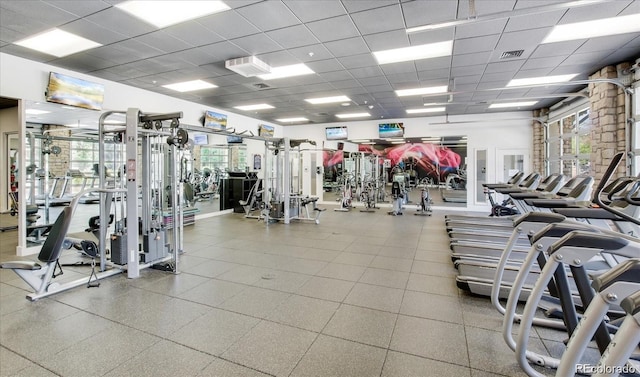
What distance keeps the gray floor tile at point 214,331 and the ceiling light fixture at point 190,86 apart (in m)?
5.13

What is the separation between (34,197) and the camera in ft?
18.8

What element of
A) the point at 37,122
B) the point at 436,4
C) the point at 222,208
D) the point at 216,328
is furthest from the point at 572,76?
the point at 37,122

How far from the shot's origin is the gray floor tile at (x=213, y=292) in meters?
3.19

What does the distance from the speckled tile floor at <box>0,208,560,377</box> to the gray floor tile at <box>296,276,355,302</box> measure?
0.07ft

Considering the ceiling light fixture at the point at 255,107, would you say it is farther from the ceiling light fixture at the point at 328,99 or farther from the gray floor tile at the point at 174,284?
the gray floor tile at the point at 174,284

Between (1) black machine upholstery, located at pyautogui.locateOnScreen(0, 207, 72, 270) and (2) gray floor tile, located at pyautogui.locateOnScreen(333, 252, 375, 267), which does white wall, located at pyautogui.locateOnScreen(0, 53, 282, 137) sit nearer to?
(1) black machine upholstery, located at pyautogui.locateOnScreen(0, 207, 72, 270)

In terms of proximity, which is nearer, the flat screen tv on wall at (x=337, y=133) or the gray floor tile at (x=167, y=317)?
the gray floor tile at (x=167, y=317)

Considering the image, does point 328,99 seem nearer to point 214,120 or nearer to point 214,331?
point 214,120

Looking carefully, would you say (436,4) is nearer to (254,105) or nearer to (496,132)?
(254,105)

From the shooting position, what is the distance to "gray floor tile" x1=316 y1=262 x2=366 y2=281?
12.7 feet

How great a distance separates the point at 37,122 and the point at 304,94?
4985 millimetres

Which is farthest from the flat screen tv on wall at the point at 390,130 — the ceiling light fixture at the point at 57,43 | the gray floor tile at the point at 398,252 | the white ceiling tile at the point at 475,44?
the ceiling light fixture at the point at 57,43

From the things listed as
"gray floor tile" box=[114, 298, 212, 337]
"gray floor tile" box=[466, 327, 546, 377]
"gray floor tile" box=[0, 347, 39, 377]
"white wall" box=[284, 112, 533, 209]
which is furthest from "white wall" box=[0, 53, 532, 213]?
"gray floor tile" box=[466, 327, 546, 377]

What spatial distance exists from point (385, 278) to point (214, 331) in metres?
2.08
